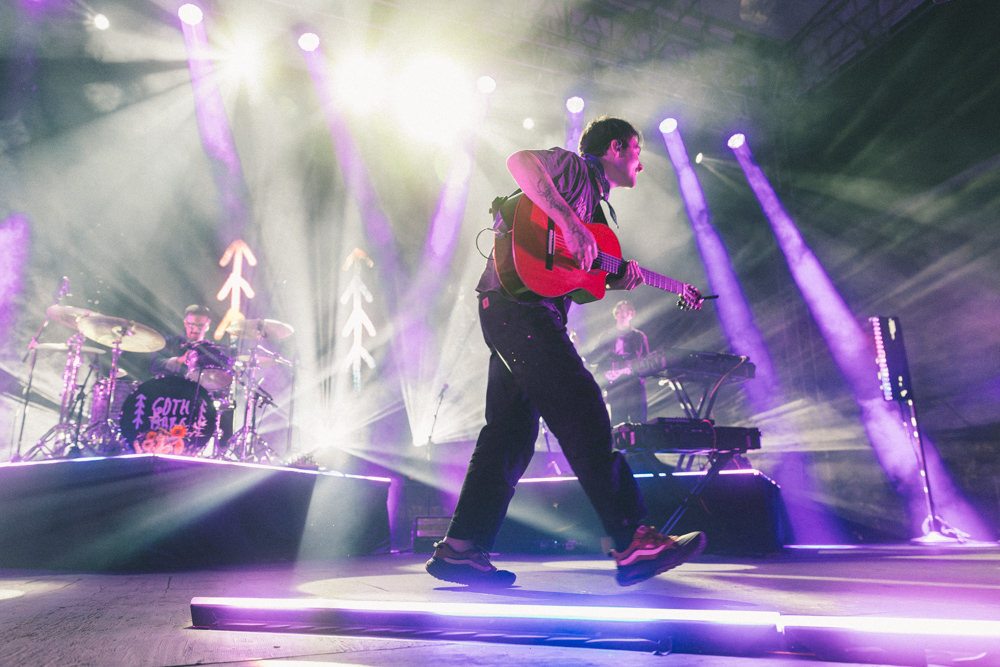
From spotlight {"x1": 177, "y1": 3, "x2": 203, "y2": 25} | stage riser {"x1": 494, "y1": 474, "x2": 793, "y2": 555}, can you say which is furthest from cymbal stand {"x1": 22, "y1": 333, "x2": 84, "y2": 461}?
stage riser {"x1": 494, "y1": 474, "x2": 793, "y2": 555}

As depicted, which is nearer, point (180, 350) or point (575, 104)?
point (180, 350)

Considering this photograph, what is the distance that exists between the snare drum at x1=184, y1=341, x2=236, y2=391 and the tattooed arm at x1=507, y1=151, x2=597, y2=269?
4.37 metres

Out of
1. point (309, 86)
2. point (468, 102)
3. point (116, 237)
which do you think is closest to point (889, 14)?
point (468, 102)

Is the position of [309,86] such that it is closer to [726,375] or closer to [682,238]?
[682,238]

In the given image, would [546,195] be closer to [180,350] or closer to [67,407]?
[180,350]

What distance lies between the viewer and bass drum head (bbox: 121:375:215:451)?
14.7ft

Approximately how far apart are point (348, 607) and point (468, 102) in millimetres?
7883

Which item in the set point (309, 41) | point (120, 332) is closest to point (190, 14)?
point (309, 41)

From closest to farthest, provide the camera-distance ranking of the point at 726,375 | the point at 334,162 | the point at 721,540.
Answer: the point at 721,540 → the point at 726,375 → the point at 334,162

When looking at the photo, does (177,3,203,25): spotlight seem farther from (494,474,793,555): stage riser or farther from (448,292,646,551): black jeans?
(448,292,646,551): black jeans

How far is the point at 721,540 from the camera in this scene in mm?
3613

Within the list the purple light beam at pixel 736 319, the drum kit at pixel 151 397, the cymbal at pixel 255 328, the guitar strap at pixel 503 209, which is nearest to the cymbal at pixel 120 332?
the drum kit at pixel 151 397

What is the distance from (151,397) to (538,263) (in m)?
4.12

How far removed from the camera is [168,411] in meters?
4.58
